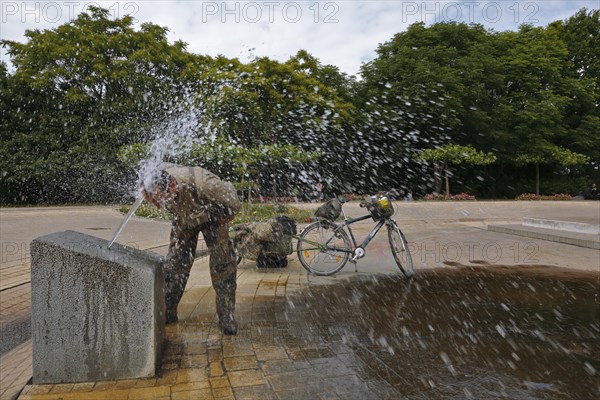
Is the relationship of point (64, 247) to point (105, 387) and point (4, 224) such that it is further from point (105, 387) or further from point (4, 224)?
point (4, 224)

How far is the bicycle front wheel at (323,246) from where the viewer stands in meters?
6.65

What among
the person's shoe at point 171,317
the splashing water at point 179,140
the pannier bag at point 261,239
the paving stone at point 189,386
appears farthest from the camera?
the pannier bag at point 261,239

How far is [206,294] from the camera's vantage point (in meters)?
5.25

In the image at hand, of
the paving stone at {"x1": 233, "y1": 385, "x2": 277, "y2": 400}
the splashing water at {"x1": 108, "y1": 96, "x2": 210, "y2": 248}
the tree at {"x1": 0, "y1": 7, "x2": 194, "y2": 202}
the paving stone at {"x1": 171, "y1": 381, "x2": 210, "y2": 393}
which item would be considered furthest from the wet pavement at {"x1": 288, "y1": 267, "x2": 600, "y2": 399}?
the tree at {"x1": 0, "y1": 7, "x2": 194, "y2": 202}

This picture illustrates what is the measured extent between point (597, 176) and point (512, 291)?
35.7 meters

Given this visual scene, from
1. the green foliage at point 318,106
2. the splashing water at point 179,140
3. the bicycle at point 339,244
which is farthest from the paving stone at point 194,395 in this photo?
the green foliage at point 318,106

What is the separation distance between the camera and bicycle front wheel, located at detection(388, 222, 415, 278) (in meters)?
6.57

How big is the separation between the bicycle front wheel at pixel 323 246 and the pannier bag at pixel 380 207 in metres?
0.53

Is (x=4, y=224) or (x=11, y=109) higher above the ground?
(x=11, y=109)

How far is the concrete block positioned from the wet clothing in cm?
70

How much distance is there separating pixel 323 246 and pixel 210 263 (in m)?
2.98

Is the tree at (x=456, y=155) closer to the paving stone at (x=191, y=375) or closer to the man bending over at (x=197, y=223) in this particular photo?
the man bending over at (x=197, y=223)

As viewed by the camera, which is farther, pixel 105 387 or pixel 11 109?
pixel 11 109

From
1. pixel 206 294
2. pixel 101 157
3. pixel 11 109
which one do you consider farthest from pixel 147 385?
pixel 11 109
